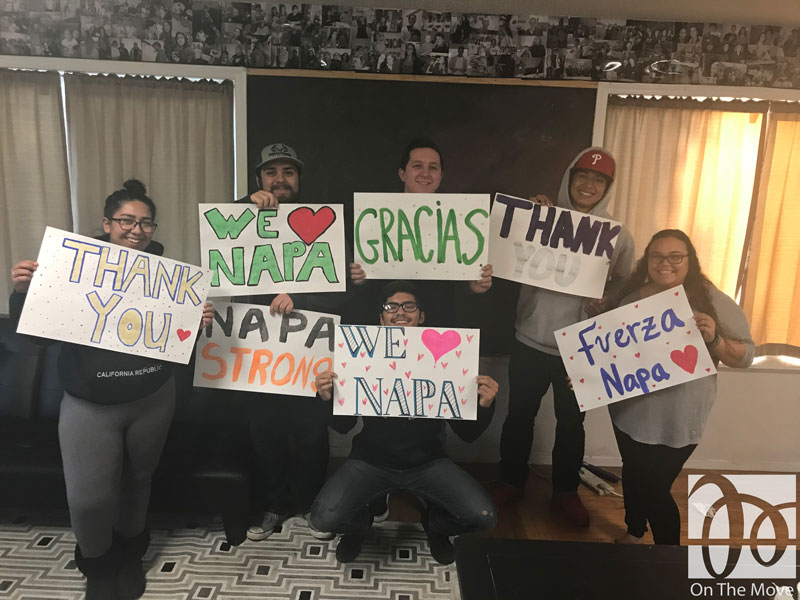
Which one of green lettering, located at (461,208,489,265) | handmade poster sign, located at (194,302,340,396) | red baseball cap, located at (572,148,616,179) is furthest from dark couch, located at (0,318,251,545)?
red baseball cap, located at (572,148,616,179)

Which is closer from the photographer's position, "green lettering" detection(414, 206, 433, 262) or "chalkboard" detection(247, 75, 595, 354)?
"green lettering" detection(414, 206, 433, 262)

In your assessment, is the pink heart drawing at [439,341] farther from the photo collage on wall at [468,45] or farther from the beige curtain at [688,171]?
the photo collage on wall at [468,45]

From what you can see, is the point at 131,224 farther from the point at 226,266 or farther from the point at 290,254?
the point at 290,254

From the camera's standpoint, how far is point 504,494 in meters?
1.89

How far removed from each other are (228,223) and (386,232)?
0.52m

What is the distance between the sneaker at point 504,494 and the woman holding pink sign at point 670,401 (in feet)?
1.41

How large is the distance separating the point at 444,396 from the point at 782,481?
1512 mm

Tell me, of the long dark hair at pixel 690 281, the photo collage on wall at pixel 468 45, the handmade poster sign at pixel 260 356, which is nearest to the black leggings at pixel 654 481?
the long dark hair at pixel 690 281

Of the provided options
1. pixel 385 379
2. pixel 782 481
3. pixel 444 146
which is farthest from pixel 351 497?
pixel 782 481

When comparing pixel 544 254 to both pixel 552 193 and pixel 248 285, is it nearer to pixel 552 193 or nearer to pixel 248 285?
pixel 552 193

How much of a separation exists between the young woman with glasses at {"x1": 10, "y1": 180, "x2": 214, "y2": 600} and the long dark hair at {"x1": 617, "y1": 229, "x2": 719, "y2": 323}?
156 cm

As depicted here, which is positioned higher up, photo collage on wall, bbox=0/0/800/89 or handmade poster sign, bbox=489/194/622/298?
photo collage on wall, bbox=0/0/800/89

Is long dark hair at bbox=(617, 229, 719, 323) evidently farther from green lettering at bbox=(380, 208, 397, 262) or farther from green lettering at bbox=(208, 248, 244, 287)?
green lettering at bbox=(208, 248, 244, 287)

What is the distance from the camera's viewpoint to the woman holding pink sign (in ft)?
5.17
